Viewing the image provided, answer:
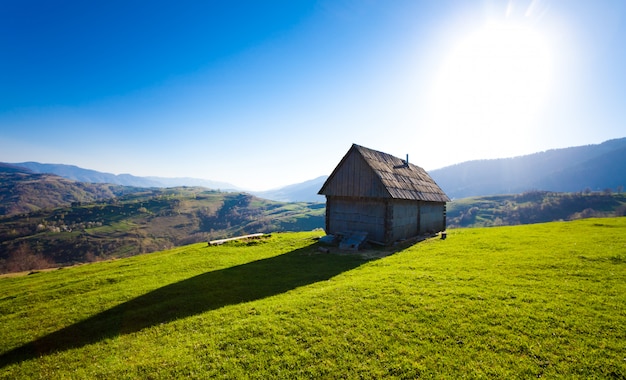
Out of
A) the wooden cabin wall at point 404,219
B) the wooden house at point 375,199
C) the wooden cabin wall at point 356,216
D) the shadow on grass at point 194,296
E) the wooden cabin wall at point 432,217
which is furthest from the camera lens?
the wooden cabin wall at point 432,217

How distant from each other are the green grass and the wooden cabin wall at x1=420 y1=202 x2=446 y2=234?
48.8 ft

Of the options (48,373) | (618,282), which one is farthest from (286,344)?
(618,282)

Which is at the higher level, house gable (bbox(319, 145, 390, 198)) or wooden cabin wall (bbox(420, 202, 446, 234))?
house gable (bbox(319, 145, 390, 198))

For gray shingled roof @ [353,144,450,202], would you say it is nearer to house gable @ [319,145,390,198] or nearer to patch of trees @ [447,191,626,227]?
house gable @ [319,145,390,198]

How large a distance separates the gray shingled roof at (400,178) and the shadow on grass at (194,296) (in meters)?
10.1

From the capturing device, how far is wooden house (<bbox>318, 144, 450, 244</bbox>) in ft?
90.8

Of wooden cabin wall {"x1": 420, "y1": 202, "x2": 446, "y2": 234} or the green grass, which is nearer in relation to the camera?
the green grass

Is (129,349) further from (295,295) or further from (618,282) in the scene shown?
(618,282)

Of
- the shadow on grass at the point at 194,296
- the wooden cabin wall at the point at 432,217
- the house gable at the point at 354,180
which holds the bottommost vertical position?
the shadow on grass at the point at 194,296

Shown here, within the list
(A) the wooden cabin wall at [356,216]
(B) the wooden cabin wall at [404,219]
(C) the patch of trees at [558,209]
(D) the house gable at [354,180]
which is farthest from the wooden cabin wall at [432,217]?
(C) the patch of trees at [558,209]

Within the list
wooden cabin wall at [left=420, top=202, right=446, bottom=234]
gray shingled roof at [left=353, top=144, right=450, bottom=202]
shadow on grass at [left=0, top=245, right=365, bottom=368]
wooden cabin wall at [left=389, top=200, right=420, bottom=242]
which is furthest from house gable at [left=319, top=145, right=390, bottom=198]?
wooden cabin wall at [left=420, top=202, right=446, bottom=234]

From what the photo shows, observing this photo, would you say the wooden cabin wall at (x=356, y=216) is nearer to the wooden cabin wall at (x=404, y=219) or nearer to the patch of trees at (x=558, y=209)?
the wooden cabin wall at (x=404, y=219)

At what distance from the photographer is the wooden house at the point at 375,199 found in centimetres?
2767

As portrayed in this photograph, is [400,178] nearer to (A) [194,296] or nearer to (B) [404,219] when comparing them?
(B) [404,219]
